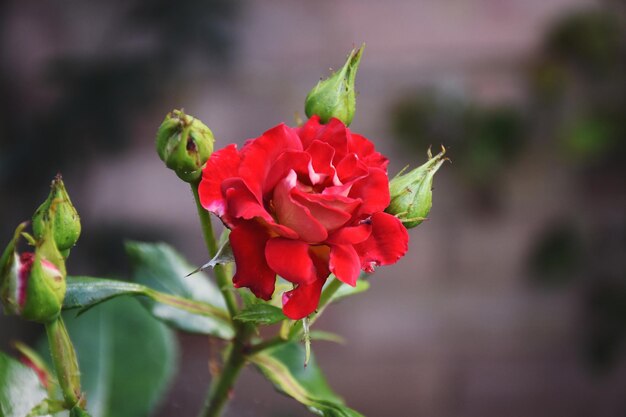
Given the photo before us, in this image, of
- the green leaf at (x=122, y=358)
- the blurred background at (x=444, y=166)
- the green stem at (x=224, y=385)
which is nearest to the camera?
the green stem at (x=224, y=385)

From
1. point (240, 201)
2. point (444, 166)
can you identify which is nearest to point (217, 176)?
point (240, 201)

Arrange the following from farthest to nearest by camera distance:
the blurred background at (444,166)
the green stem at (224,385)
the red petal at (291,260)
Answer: the blurred background at (444,166)
the green stem at (224,385)
the red petal at (291,260)

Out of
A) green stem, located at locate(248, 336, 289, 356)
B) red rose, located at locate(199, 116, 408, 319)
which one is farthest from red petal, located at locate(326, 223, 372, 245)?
green stem, located at locate(248, 336, 289, 356)

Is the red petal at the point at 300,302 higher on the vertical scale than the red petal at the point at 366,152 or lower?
lower

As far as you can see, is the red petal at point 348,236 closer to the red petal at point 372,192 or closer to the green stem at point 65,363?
the red petal at point 372,192

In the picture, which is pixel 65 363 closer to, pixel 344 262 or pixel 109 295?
pixel 109 295

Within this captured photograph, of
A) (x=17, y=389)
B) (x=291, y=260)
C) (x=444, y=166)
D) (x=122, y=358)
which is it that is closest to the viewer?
(x=291, y=260)

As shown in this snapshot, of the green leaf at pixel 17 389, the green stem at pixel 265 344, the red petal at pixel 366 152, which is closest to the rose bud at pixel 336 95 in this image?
the red petal at pixel 366 152
